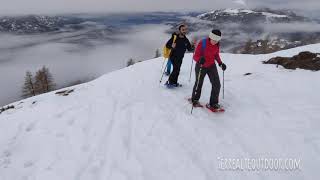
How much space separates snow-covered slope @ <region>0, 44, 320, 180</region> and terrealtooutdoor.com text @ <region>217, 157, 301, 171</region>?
0.52ft

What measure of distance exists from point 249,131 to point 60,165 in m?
6.03

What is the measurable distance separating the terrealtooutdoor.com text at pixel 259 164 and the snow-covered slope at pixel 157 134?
158 mm

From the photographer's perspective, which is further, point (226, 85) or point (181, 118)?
point (226, 85)

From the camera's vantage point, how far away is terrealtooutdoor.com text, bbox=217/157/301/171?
332 inches

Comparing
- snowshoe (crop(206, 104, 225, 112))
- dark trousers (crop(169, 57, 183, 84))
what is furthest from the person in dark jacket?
snowshoe (crop(206, 104, 225, 112))

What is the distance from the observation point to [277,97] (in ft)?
44.9

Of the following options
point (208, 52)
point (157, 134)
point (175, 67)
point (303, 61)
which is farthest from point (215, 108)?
point (303, 61)

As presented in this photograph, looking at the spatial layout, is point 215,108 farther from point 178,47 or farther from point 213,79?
point 178,47

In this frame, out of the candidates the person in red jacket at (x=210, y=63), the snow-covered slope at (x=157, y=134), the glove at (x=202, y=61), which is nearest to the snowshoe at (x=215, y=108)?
the person in red jacket at (x=210, y=63)

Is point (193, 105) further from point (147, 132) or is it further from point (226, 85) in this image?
point (226, 85)

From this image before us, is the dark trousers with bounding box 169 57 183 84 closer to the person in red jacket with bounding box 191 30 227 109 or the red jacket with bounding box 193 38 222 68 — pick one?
the person in red jacket with bounding box 191 30 227 109

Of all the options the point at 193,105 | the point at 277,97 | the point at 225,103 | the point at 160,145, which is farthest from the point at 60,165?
the point at 277,97

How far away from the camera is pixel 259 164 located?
862 centimetres

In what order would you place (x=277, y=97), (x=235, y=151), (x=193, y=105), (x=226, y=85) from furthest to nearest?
(x=226, y=85)
(x=277, y=97)
(x=193, y=105)
(x=235, y=151)
